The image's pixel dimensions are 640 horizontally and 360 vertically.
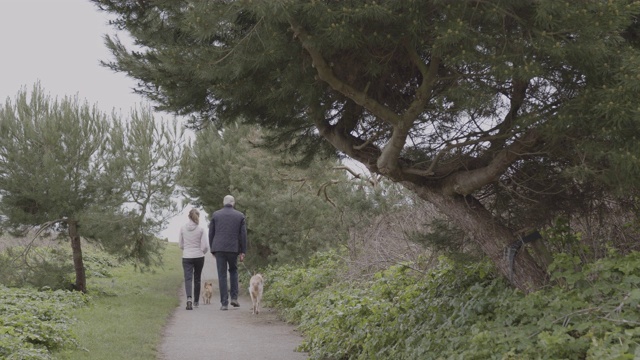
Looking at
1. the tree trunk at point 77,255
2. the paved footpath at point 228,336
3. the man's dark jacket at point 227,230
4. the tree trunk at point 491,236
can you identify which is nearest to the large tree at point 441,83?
the tree trunk at point 491,236

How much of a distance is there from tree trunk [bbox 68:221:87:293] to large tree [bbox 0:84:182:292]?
0.02 metres

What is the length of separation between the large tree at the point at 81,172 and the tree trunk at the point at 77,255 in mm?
23

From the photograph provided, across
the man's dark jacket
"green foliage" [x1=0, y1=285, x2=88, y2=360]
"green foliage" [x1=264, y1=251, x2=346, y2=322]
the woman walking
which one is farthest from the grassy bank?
"green foliage" [x1=264, y1=251, x2=346, y2=322]

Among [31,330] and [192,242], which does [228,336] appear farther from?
[192,242]

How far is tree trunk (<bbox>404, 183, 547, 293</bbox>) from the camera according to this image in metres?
6.80

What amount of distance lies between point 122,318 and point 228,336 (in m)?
2.55

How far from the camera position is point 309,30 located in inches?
227

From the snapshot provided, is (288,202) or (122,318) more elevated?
(288,202)

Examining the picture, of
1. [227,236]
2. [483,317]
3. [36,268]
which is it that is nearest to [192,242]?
[227,236]

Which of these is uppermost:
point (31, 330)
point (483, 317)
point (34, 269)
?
point (34, 269)

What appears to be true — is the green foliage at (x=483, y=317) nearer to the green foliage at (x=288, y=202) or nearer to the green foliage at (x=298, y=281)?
the green foliage at (x=298, y=281)

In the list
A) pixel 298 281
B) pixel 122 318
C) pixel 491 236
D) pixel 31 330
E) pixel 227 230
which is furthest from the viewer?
pixel 298 281

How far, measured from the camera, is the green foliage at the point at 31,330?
7031 mm

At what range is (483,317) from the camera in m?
6.55
